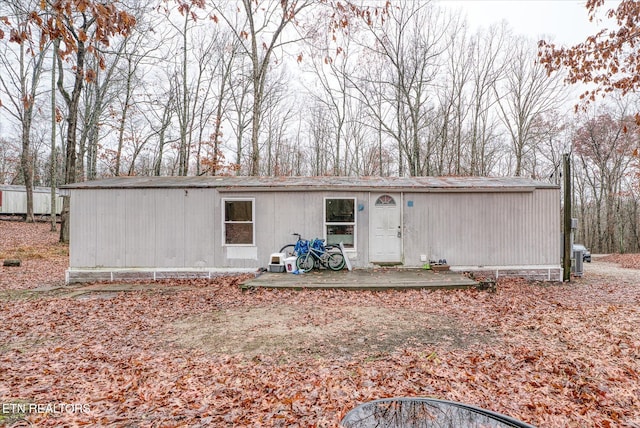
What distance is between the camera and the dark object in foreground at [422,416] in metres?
1.85

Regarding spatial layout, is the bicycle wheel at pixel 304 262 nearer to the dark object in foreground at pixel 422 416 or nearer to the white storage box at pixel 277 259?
the white storage box at pixel 277 259

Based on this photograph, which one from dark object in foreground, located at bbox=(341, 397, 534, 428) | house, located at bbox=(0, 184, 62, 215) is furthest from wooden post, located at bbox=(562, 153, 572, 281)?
house, located at bbox=(0, 184, 62, 215)

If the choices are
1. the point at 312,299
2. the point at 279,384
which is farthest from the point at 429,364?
the point at 312,299

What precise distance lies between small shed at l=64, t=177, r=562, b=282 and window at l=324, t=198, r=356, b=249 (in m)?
0.03

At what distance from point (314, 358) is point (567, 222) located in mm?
8183

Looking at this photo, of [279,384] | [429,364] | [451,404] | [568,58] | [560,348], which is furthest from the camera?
[568,58]

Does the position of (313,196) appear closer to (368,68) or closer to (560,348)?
(560,348)

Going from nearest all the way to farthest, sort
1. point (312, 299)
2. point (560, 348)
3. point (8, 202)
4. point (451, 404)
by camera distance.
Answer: point (451, 404) → point (560, 348) → point (312, 299) → point (8, 202)

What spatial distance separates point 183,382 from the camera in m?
3.48

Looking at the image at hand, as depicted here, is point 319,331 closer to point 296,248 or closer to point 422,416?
point 422,416

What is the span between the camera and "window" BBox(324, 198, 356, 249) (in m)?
9.28

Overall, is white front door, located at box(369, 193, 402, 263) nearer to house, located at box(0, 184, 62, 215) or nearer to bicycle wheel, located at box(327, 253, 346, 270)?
bicycle wheel, located at box(327, 253, 346, 270)

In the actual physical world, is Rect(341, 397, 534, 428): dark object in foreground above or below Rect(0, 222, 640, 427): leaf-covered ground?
above

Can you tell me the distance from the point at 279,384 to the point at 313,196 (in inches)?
244
